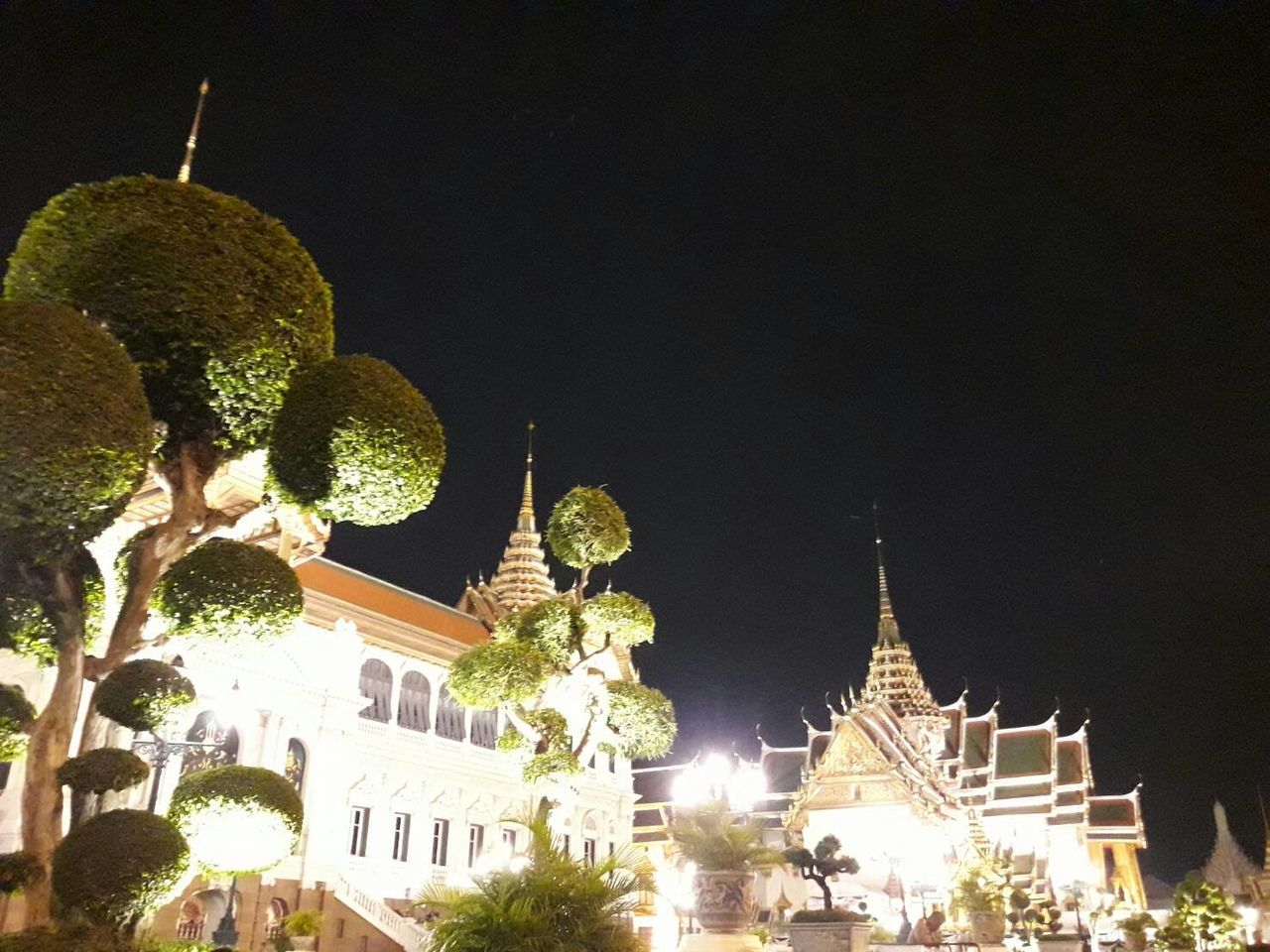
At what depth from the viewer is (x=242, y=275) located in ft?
23.5

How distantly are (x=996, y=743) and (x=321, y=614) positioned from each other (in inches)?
1516

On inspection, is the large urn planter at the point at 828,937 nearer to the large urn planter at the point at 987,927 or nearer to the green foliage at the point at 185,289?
the large urn planter at the point at 987,927

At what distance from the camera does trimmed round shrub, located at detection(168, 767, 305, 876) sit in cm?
667

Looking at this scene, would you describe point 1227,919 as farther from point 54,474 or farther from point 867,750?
point 54,474

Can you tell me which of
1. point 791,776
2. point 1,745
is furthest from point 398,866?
point 791,776

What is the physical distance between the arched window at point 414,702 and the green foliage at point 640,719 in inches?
559

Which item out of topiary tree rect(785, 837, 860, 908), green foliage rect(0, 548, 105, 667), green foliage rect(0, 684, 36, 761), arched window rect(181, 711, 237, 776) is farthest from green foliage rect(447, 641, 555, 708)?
arched window rect(181, 711, 237, 776)

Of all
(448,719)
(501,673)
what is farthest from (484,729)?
(501,673)

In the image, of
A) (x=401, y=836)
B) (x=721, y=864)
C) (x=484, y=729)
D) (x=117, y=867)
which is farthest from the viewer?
(x=484, y=729)

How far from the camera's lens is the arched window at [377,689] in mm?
26256

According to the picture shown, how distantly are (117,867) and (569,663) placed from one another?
918cm

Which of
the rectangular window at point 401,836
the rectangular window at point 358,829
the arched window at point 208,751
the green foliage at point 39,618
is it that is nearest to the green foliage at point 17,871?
the green foliage at point 39,618

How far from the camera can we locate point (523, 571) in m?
43.3

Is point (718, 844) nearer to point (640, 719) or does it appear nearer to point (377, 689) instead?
point (640, 719)
